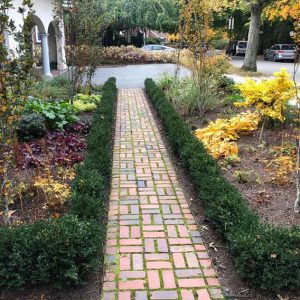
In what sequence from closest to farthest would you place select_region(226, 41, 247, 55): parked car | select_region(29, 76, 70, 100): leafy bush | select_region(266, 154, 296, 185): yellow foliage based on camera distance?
select_region(266, 154, 296, 185): yellow foliage, select_region(29, 76, 70, 100): leafy bush, select_region(226, 41, 247, 55): parked car

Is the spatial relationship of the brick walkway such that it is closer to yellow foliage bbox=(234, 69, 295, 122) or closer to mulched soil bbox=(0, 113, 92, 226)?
mulched soil bbox=(0, 113, 92, 226)

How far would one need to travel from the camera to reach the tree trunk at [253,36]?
54.5 feet

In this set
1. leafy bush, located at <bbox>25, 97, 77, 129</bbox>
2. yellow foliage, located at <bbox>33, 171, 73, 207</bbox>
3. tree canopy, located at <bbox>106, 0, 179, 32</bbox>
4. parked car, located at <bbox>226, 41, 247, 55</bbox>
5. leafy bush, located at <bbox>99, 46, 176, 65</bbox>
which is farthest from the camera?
parked car, located at <bbox>226, 41, 247, 55</bbox>

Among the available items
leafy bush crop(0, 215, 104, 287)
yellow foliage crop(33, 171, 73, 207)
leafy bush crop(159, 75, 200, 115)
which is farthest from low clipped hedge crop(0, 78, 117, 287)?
leafy bush crop(159, 75, 200, 115)

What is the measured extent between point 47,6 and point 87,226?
1461cm

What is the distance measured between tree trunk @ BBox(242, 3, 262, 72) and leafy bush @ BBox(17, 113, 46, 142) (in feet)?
44.5

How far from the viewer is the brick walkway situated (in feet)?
8.72

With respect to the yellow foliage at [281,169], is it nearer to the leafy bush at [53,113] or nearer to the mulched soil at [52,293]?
the mulched soil at [52,293]

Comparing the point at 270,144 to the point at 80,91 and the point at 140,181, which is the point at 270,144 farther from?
the point at 80,91

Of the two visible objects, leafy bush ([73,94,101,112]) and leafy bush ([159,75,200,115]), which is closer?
leafy bush ([159,75,200,115])

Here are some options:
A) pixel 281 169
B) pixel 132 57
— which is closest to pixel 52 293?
pixel 281 169

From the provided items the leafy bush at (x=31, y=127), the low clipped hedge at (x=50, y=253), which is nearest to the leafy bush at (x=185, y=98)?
the leafy bush at (x=31, y=127)

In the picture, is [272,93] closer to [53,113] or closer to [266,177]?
[266,177]

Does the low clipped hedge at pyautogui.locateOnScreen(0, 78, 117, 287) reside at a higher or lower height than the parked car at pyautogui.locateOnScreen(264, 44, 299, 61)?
lower
